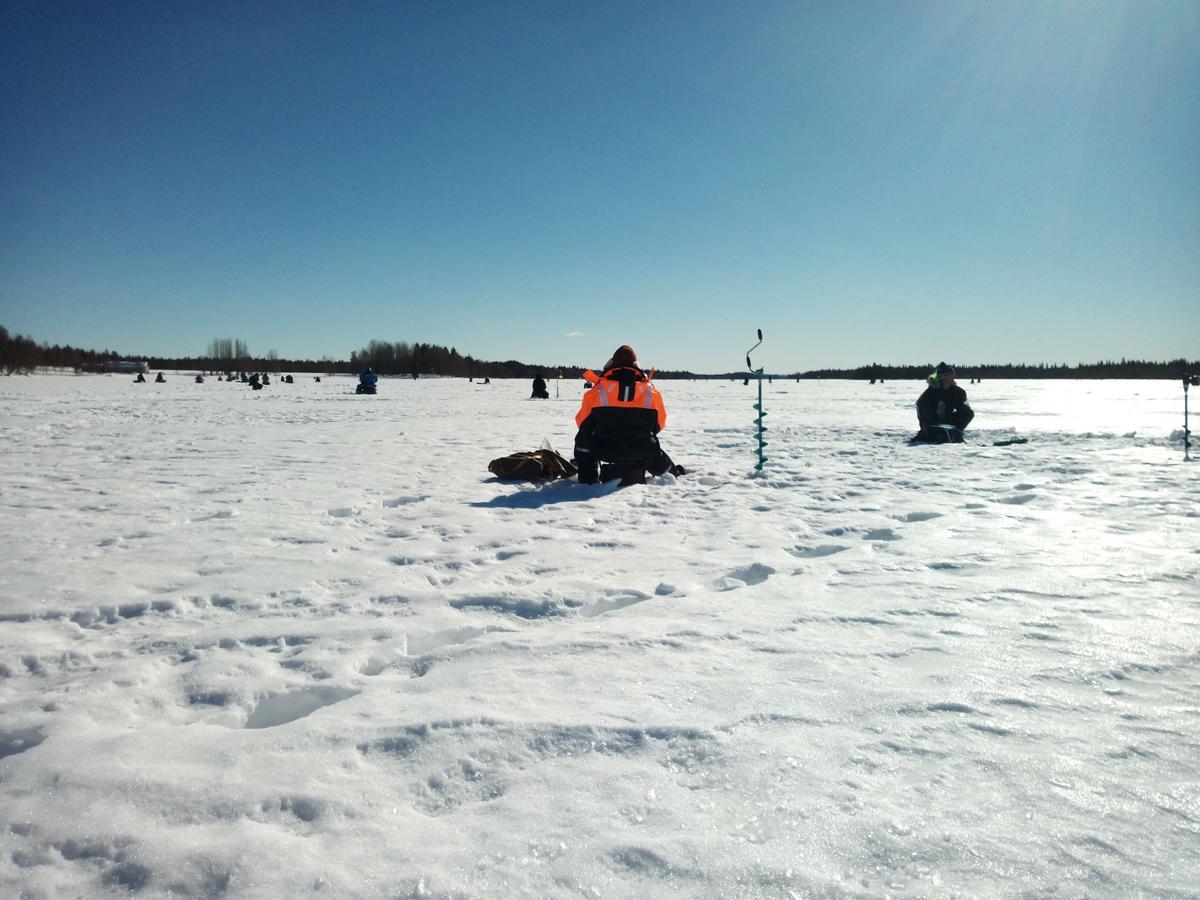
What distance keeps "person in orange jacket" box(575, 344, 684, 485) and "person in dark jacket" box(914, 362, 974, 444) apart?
6.67 m

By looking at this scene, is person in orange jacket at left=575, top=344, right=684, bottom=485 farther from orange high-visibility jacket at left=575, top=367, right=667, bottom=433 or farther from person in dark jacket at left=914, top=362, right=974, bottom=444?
person in dark jacket at left=914, top=362, right=974, bottom=444

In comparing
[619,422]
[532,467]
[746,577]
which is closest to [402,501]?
[532,467]

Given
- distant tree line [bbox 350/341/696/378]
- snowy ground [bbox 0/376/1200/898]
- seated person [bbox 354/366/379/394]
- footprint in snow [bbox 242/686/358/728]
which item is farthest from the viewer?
distant tree line [bbox 350/341/696/378]

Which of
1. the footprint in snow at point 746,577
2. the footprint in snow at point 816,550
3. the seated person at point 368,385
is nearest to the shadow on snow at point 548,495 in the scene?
the footprint in snow at point 816,550

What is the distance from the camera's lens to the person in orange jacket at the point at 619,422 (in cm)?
714

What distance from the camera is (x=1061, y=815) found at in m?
1.67

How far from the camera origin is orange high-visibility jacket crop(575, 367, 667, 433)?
280 inches

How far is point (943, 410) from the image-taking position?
11.6m

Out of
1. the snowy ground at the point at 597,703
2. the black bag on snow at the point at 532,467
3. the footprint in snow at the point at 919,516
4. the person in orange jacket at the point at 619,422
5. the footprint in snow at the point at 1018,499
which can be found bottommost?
the snowy ground at the point at 597,703

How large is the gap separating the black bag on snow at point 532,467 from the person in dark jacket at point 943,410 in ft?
24.0

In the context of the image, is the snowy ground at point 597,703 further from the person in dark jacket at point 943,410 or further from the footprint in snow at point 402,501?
the person in dark jacket at point 943,410

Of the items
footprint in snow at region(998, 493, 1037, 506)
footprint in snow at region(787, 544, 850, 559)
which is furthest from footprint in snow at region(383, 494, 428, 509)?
footprint in snow at region(998, 493, 1037, 506)

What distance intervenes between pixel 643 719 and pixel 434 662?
1.02 meters

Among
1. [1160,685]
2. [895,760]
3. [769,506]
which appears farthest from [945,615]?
[769,506]
